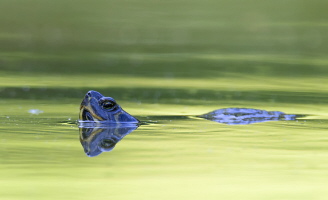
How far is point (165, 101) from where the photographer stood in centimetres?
1243

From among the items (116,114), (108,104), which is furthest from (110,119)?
(108,104)

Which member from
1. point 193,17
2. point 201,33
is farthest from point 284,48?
point 193,17

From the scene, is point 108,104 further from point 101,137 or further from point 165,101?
point 165,101

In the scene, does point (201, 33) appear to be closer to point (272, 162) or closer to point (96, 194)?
point (272, 162)

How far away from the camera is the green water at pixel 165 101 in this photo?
7176 millimetres

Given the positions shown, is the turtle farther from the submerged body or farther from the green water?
the green water

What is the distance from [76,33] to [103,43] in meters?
2.30

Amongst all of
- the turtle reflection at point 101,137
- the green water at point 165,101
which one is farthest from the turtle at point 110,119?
the green water at point 165,101

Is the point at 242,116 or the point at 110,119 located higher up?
the point at 242,116

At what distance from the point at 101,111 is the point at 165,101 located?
2.52m

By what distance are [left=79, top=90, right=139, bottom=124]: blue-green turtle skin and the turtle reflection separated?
11cm

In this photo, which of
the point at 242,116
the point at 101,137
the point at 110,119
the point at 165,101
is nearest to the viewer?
the point at 101,137

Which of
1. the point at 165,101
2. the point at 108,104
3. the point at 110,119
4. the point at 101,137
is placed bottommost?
the point at 101,137

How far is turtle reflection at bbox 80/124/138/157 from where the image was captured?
859 cm
